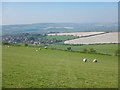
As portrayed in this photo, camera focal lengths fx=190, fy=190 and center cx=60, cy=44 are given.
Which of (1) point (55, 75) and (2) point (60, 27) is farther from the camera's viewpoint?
(2) point (60, 27)

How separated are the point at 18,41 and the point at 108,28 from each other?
37.2 m

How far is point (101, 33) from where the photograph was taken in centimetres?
7462

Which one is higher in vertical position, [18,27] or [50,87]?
[18,27]

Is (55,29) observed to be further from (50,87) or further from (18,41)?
(50,87)

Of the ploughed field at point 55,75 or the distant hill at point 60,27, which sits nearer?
the ploughed field at point 55,75

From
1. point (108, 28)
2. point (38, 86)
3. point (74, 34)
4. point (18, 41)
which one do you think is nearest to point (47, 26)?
point (18, 41)

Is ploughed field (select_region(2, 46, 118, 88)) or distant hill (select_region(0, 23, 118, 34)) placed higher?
distant hill (select_region(0, 23, 118, 34))

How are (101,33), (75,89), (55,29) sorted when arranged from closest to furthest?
(75,89) → (55,29) → (101,33)

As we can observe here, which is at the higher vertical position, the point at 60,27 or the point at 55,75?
the point at 60,27

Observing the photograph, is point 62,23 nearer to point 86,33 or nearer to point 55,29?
point 55,29

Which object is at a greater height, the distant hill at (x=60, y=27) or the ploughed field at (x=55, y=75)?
the distant hill at (x=60, y=27)

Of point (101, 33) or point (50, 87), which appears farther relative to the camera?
point (101, 33)

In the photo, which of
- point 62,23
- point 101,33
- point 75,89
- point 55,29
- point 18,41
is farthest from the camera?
point 101,33

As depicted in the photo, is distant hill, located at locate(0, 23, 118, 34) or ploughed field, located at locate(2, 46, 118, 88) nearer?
ploughed field, located at locate(2, 46, 118, 88)
